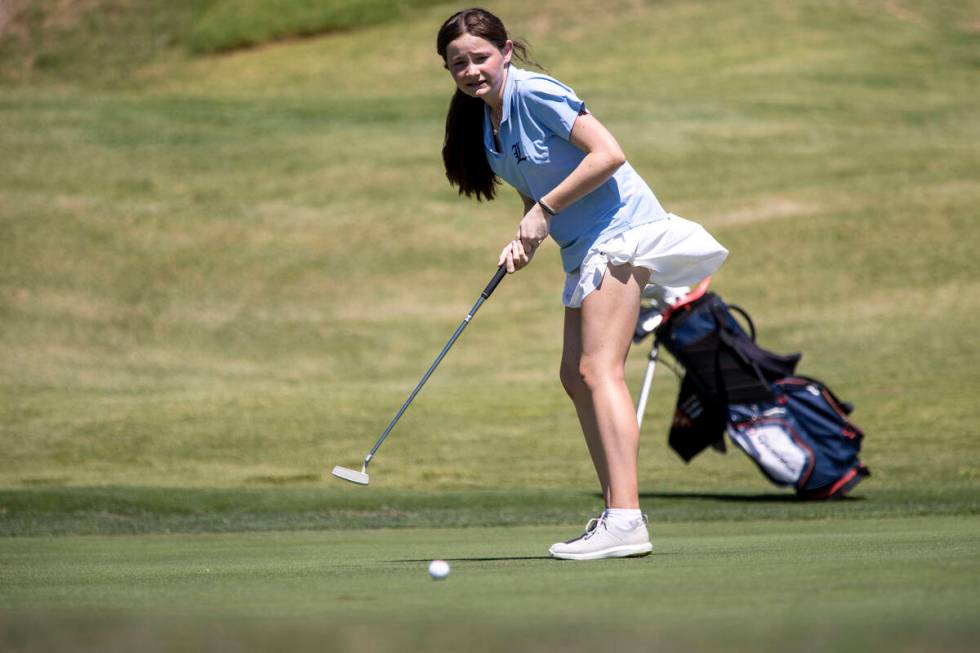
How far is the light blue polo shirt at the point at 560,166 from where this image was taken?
444 centimetres

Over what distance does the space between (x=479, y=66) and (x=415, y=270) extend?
12384 millimetres

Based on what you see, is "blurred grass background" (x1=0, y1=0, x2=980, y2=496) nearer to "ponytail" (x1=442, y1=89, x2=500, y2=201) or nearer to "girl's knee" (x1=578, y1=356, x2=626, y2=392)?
"girl's knee" (x1=578, y1=356, x2=626, y2=392)

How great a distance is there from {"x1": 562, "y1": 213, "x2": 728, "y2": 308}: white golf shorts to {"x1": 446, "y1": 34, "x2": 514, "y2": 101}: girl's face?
1.94 feet

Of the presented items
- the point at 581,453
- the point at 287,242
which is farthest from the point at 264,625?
the point at 287,242

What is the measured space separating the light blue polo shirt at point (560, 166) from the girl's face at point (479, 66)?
4 cm

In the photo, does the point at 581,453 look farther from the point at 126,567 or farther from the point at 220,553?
the point at 126,567

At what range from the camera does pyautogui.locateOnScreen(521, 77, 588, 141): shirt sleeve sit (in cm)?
441

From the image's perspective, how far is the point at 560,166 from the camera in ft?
14.9

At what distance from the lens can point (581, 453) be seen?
10.8 m

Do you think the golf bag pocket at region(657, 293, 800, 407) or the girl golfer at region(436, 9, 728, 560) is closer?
the girl golfer at region(436, 9, 728, 560)

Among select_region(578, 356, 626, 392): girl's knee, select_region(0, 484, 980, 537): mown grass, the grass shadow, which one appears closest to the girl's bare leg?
select_region(578, 356, 626, 392): girl's knee

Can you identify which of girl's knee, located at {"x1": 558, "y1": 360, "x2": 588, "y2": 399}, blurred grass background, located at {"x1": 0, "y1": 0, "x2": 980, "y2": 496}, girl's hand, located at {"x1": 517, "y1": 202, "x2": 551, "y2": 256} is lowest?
blurred grass background, located at {"x1": 0, "y1": 0, "x2": 980, "y2": 496}

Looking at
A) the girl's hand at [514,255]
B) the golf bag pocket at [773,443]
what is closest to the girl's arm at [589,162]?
the girl's hand at [514,255]

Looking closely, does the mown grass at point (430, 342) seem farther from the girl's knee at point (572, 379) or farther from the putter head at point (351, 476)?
the girl's knee at point (572, 379)
